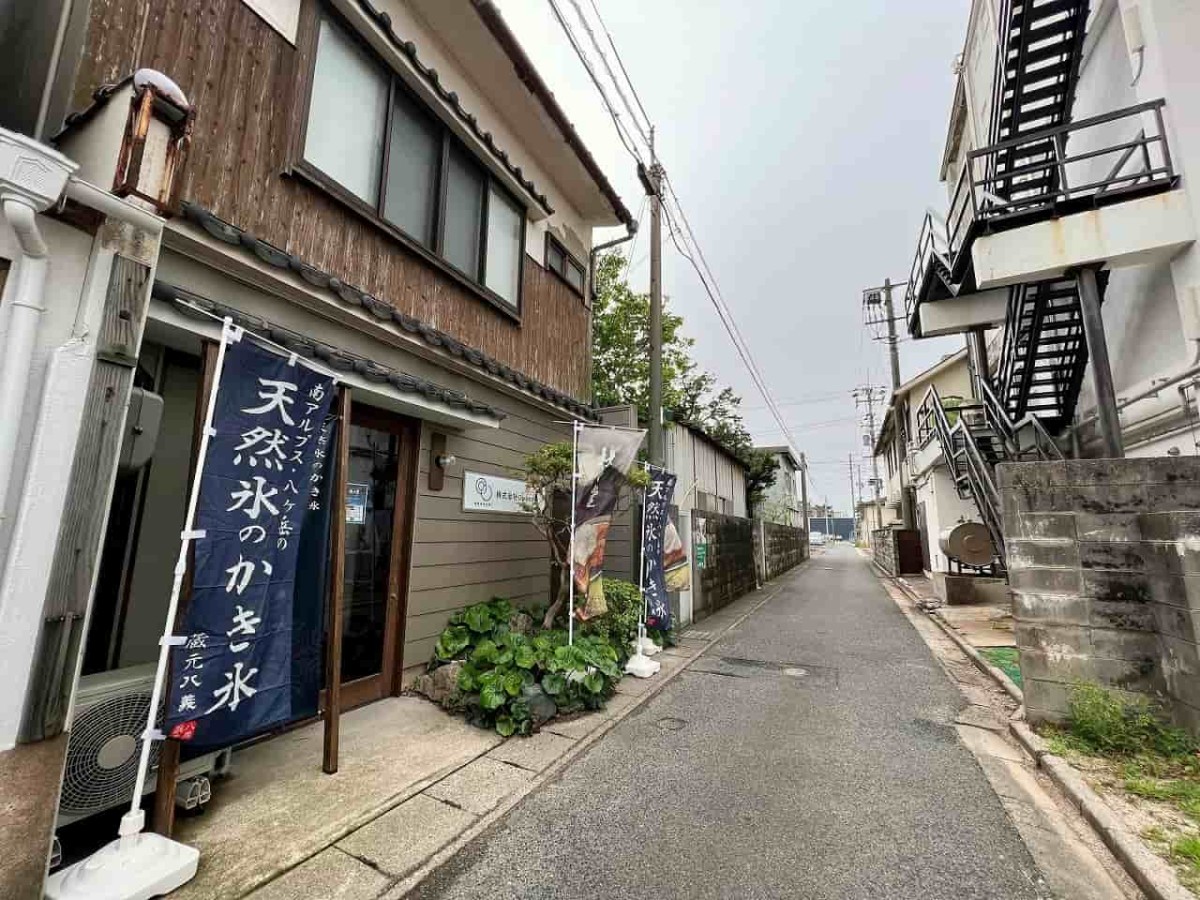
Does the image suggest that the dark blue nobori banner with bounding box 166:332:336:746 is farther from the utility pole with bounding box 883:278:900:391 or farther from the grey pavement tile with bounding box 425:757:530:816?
the utility pole with bounding box 883:278:900:391

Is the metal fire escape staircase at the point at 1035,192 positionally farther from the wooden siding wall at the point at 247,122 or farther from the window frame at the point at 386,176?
the wooden siding wall at the point at 247,122

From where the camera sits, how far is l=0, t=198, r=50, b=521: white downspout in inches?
77.2

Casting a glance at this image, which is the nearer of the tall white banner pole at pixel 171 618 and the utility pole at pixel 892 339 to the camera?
the tall white banner pole at pixel 171 618

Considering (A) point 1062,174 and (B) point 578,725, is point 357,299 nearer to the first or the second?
(B) point 578,725

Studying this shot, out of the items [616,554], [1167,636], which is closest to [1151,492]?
[1167,636]

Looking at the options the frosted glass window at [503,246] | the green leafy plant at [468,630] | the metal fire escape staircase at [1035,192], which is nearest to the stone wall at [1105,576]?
the metal fire escape staircase at [1035,192]

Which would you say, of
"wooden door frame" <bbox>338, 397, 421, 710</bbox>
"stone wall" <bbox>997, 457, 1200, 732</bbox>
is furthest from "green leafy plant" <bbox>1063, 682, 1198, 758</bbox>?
"wooden door frame" <bbox>338, 397, 421, 710</bbox>

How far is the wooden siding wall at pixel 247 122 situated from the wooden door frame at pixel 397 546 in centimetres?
112

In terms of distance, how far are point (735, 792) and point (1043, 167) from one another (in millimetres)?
6687

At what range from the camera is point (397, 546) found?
4.71 metres

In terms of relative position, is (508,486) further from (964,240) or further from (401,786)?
(964,240)

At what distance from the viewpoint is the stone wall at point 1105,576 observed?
11.7 ft

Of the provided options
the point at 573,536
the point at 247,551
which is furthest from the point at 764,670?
the point at 247,551

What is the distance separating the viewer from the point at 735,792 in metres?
3.28
